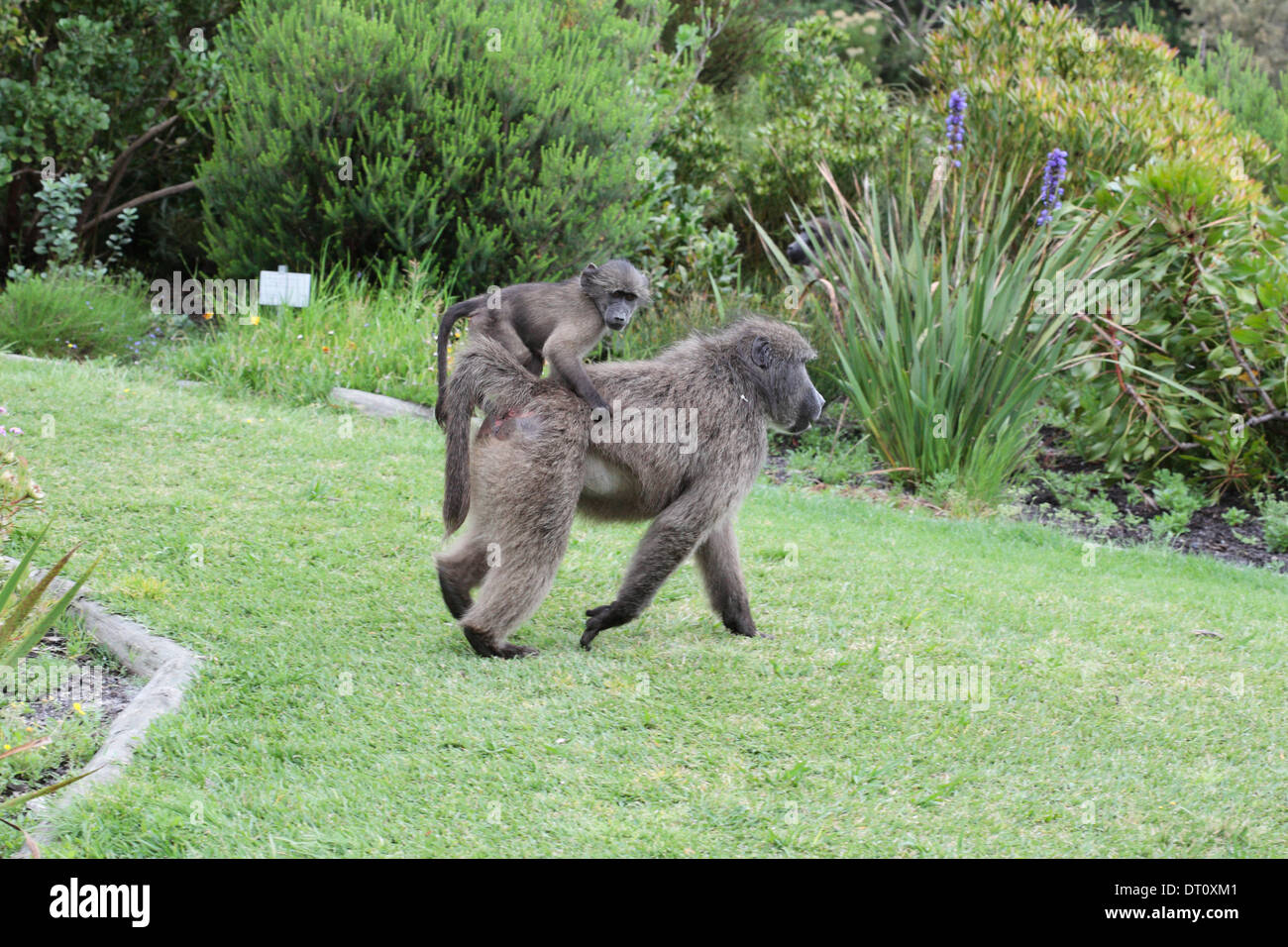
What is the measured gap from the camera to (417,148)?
1047cm

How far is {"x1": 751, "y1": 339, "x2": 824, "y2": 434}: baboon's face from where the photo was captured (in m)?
5.09

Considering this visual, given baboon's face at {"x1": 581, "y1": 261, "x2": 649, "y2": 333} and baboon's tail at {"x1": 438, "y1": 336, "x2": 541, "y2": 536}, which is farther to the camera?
baboon's face at {"x1": 581, "y1": 261, "x2": 649, "y2": 333}

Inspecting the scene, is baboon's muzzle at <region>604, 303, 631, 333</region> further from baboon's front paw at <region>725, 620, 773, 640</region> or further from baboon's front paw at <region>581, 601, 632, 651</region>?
baboon's front paw at <region>725, 620, 773, 640</region>

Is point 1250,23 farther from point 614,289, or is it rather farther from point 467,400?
point 467,400

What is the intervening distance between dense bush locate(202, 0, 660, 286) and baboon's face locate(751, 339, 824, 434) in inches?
216

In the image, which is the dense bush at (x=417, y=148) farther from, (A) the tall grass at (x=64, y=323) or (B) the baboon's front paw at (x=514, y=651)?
(B) the baboon's front paw at (x=514, y=651)

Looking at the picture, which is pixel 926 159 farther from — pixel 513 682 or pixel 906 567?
pixel 513 682

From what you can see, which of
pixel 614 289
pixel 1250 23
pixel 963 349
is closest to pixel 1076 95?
pixel 963 349

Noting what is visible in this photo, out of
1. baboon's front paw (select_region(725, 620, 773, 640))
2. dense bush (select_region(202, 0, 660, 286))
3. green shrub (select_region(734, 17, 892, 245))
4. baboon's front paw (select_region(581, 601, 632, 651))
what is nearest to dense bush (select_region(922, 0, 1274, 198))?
green shrub (select_region(734, 17, 892, 245))

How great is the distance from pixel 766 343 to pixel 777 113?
466 inches

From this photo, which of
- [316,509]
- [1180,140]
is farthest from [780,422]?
[1180,140]

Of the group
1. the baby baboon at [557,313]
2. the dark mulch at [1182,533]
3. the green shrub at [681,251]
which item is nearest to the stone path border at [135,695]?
the baby baboon at [557,313]

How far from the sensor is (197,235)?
515 inches
